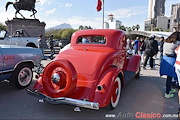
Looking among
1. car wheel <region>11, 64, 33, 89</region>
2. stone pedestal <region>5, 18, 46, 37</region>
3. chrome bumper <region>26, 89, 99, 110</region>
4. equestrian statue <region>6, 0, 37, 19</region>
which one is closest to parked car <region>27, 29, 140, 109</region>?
chrome bumper <region>26, 89, 99, 110</region>

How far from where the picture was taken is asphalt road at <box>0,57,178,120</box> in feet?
9.11

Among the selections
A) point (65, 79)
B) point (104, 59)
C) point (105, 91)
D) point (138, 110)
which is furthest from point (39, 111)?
point (138, 110)

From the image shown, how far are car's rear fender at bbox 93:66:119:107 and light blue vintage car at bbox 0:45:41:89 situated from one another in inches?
92.6

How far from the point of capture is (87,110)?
3020mm

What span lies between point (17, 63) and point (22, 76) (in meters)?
0.45

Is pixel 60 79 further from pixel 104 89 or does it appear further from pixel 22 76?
pixel 22 76

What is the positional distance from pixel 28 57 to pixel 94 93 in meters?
2.45

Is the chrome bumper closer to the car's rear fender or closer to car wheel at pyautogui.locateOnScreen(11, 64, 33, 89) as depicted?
the car's rear fender

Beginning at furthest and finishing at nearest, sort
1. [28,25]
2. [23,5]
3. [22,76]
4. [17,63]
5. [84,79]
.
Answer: [28,25] → [23,5] → [22,76] → [17,63] → [84,79]

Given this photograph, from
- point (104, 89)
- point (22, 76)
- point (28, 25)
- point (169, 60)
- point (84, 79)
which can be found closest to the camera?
point (104, 89)

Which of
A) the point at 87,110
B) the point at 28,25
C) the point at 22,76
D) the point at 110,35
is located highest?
the point at 28,25

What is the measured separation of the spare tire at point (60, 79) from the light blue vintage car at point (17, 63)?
1.38 m

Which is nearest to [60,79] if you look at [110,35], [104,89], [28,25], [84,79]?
[84,79]

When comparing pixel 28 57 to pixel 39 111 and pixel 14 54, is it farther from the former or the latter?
pixel 39 111
